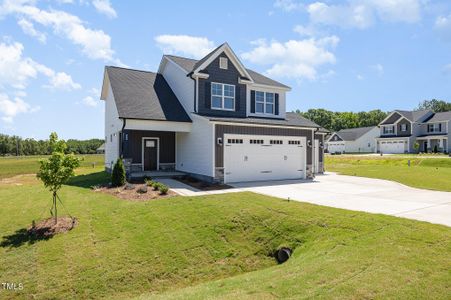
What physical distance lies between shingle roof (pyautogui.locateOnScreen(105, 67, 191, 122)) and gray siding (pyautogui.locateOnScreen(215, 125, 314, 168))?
10.9ft

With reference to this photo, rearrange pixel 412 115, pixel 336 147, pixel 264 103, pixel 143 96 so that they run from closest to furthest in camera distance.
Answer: pixel 143 96 < pixel 264 103 < pixel 412 115 < pixel 336 147

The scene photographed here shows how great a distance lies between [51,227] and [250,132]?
38.7ft

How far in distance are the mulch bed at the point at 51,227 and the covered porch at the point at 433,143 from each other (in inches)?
2260

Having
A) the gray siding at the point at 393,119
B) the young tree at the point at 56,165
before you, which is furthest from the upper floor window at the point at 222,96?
the gray siding at the point at 393,119

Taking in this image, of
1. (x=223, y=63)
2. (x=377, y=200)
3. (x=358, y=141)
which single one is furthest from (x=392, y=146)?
(x=377, y=200)

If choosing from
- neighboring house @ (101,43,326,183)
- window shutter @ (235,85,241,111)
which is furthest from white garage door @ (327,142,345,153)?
window shutter @ (235,85,241,111)

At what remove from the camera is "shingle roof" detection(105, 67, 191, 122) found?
728 inches

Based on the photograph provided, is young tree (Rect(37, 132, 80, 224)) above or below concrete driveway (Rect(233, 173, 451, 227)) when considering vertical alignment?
above

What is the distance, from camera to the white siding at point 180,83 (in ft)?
65.9

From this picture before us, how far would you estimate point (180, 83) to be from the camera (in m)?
21.6

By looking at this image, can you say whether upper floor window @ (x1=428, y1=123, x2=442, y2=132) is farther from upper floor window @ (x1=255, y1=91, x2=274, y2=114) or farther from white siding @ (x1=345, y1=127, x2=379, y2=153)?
upper floor window @ (x1=255, y1=91, x2=274, y2=114)

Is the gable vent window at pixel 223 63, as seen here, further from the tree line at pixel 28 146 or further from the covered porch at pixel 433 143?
the tree line at pixel 28 146

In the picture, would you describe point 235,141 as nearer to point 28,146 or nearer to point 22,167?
point 22,167

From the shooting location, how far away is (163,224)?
989 centimetres
